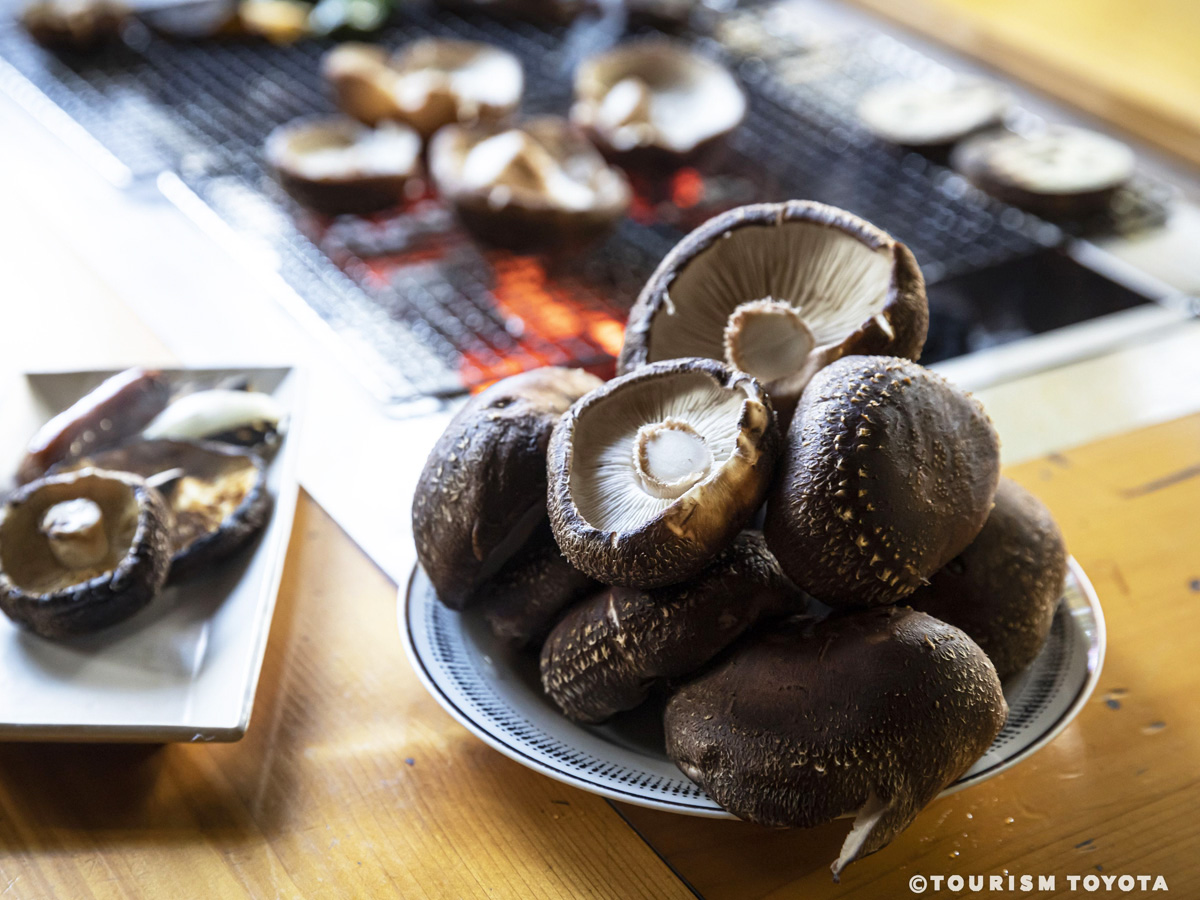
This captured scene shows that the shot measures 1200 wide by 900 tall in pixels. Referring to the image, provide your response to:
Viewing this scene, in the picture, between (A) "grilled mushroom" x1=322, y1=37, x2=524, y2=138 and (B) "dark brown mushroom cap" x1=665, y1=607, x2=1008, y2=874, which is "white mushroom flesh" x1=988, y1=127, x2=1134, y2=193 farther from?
(B) "dark brown mushroom cap" x1=665, y1=607, x2=1008, y2=874

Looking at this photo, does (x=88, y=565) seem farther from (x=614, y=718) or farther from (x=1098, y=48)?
(x=1098, y=48)

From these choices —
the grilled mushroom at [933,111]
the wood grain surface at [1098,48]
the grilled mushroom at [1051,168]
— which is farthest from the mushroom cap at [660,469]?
the wood grain surface at [1098,48]

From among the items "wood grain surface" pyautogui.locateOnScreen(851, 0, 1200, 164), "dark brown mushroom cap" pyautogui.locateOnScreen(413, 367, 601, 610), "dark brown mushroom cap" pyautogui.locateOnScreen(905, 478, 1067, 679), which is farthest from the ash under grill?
"dark brown mushroom cap" pyautogui.locateOnScreen(905, 478, 1067, 679)

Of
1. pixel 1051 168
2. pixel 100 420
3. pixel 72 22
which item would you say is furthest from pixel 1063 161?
pixel 72 22

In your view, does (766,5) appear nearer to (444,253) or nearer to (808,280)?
(444,253)

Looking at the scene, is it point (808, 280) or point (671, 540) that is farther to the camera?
point (808, 280)

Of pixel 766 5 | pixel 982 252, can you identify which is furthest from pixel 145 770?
pixel 766 5

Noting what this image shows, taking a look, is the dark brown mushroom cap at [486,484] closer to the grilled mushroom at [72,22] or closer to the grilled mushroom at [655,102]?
the grilled mushroom at [655,102]
